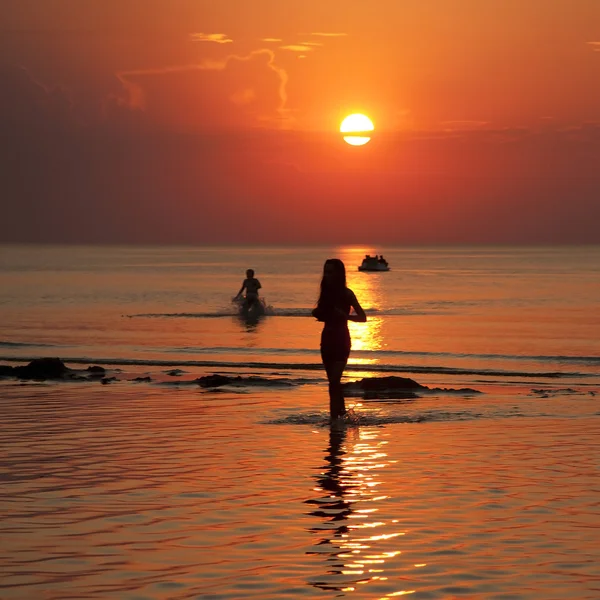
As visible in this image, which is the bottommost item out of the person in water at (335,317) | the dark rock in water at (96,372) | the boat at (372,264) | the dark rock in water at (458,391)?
the dark rock in water at (458,391)

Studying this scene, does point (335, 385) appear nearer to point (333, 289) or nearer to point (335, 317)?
point (335, 317)

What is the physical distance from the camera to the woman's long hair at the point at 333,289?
47.7ft

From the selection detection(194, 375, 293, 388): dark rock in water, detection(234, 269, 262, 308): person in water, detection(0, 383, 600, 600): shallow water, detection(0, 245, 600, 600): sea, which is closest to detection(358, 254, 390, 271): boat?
detection(234, 269, 262, 308): person in water

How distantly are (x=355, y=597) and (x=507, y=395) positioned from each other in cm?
1273

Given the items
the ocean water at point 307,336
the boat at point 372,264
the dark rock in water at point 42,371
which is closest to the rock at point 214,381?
the dark rock in water at point 42,371

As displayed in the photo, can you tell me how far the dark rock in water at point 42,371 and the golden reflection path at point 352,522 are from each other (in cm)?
958

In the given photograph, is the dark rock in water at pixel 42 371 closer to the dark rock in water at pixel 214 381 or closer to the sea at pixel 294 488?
the sea at pixel 294 488

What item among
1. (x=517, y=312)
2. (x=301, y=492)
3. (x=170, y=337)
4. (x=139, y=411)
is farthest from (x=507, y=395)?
(x=517, y=312)

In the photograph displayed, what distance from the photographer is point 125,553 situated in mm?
7867

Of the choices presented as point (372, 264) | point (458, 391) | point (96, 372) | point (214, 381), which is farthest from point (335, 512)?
point (372, 264)

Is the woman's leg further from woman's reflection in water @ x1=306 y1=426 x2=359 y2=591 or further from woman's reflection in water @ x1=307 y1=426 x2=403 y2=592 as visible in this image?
woman's reflection in water @ x1=307 y1=426 x2=403 y2=592

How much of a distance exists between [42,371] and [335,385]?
26.5ft

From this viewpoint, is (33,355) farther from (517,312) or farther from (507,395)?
(517,312)

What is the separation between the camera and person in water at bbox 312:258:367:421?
14.6 m
